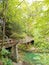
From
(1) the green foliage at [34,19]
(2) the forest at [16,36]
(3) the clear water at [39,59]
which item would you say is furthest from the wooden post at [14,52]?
(1) the green foliage at [34,19]

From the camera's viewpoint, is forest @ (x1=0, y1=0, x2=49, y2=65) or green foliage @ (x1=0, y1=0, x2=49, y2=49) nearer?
green foliage @ (x1=0, y1=0, x2=49, y2=49)

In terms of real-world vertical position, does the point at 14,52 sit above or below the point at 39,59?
above

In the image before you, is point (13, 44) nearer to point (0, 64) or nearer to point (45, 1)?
point (0, 64)

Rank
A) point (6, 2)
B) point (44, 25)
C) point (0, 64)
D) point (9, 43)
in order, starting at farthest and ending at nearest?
point (9, 43) → point (0, 64) → point (6, 2) → point (44, 25)

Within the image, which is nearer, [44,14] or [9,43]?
[44,14]

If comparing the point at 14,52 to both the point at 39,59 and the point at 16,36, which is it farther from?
the point at 39,59

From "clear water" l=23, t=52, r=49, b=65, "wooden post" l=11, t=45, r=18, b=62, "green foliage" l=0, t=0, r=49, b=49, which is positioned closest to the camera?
"green foliage" l=0, t=0, r=49, b=49

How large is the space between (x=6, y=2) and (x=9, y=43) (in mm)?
3104

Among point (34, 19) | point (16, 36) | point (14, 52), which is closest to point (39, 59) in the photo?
point (14, 52)

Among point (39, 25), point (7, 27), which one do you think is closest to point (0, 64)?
point (7, 27)

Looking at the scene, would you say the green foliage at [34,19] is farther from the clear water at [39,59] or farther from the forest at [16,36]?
the clear water at [39,59]

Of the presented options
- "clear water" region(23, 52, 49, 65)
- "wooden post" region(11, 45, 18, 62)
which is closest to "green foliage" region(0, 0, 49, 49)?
"clear water" region(23, 52, 49, 65)

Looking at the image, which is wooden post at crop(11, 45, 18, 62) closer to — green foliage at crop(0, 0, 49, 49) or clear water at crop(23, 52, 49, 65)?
clear water at crop(23, 52, 49, 65)

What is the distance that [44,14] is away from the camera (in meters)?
3.26
